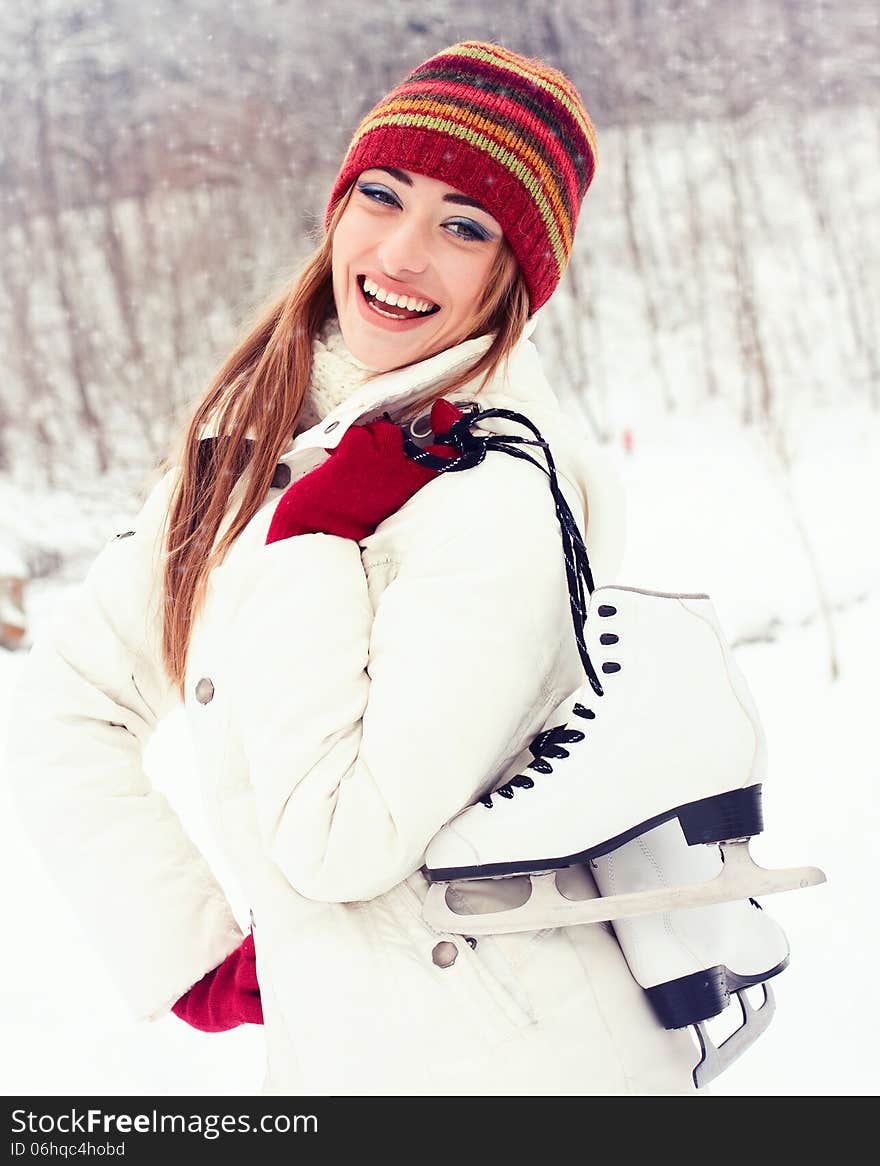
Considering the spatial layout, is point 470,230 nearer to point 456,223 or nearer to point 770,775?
point 456,223

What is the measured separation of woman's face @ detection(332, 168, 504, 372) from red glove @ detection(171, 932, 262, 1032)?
609 mm

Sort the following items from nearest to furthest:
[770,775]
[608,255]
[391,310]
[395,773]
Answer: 1. [395,773]
2. [391,310]
3. [770,775]
4. [608,255]

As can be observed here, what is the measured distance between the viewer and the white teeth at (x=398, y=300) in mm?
1011

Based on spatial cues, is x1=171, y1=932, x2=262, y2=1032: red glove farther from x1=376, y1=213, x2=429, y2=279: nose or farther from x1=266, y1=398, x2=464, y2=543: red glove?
x1=376, y1=213, x2=429, y2=279: nose

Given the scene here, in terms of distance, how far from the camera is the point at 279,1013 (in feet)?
2.98

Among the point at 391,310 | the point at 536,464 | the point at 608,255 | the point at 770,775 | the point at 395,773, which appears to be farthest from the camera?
the point at 608,255

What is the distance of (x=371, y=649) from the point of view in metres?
0.85

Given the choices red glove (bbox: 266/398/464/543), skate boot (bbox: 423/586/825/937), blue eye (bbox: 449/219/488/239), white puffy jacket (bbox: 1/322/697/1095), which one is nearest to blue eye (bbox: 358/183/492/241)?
blue eye (bbox: 449/219/488/239)

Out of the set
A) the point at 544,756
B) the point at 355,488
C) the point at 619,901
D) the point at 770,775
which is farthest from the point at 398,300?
the point at 770,775

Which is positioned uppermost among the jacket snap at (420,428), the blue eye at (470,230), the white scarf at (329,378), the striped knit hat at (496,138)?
the striped knit hat at (496,138)

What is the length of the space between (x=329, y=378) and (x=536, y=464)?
28 centimetres

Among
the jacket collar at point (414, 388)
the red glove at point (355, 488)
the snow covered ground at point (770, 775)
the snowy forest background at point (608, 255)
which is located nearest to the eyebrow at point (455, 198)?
the jacket collar at point (414, 388)

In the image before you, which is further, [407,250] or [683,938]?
[407,250]

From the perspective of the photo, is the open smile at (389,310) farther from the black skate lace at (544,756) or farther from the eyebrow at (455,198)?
the black skate lace at (544,756)
